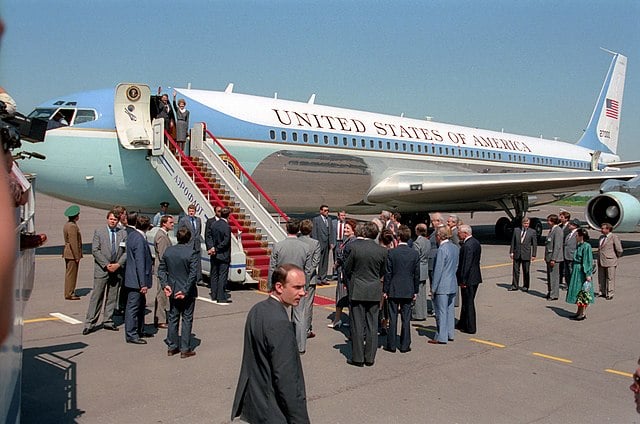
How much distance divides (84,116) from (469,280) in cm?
886

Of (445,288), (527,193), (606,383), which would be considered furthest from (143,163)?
(527,193)

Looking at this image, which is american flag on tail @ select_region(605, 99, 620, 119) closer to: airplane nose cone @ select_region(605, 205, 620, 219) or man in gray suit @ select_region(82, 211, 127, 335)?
airplane nose cone @ select_region(605, 205, 620, 219)

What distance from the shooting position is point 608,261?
10.4 m

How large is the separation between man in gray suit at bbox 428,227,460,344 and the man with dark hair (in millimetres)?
544

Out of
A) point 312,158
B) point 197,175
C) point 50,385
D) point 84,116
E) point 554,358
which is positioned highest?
point 84,116

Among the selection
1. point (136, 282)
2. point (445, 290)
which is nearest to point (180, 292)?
point (136, 282)

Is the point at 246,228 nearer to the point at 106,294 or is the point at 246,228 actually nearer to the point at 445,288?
the point at 106,294

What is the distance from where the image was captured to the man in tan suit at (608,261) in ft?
34.0

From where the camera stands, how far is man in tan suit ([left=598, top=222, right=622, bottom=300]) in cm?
1037

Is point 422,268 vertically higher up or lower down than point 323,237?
lower down

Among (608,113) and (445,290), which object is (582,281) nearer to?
(445,290)

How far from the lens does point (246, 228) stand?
37.0ft

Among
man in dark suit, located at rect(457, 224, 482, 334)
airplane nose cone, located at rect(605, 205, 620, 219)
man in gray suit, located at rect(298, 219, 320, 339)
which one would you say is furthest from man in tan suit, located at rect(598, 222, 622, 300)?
man in gray suit, located at rect(298, 219, 320, 339)

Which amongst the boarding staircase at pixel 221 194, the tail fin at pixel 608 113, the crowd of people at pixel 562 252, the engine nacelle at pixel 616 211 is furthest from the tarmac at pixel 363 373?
the tail fin at pixel 608 113
